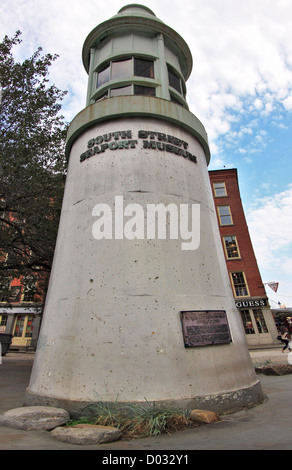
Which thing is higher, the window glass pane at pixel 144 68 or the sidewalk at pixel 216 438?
the window glass pane at pixel 144 68

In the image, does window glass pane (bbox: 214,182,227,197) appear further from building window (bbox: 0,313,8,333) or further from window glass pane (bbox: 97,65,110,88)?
building window (bbox: 0,313,8,333)

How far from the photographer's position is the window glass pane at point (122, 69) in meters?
9.23

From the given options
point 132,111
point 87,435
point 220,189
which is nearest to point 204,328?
point 87,435

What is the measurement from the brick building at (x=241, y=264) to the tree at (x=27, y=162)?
19567 mm

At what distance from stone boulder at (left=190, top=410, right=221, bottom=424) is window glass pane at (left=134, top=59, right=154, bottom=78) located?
9.93 meters

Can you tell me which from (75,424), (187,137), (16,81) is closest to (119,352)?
(75,424)

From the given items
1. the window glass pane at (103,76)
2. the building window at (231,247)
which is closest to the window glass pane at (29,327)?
the building window at (231,247)

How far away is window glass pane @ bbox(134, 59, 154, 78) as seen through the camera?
30.4ft

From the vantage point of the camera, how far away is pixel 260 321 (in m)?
25.1

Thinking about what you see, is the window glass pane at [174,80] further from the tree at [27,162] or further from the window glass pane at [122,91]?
the tree at [27,162]

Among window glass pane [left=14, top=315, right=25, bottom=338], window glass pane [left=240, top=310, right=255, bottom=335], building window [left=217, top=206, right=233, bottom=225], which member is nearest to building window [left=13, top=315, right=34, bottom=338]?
window glass pane [left=14, top=315, right=25, bottom=338]

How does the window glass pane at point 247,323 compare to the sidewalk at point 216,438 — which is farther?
the window glass pane at point 247,323

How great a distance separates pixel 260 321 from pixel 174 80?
22.9m
